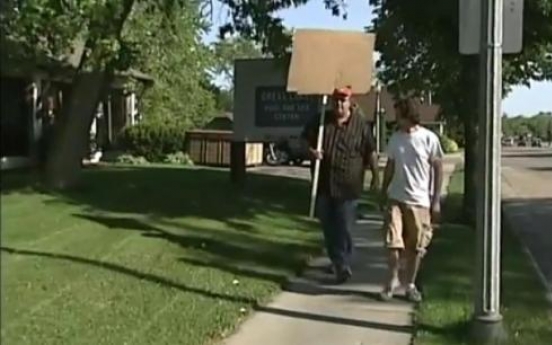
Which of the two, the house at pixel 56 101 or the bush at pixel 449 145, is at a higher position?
the house at pixel 56 101

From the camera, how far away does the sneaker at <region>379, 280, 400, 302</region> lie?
961 centimetres

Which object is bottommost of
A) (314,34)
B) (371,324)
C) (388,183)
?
(371,324)

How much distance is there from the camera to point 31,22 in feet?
48.9

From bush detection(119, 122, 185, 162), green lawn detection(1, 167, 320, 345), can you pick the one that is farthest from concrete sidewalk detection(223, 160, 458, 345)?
bush detection(119, 122, 185, 162)

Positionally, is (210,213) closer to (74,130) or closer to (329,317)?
(74,130)

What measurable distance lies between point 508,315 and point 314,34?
16.6ft

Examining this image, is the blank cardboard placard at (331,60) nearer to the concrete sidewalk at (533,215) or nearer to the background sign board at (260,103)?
the concrete sidewalk at (533,215)

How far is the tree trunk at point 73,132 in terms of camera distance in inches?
756

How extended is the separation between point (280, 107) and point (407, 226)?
11468mm

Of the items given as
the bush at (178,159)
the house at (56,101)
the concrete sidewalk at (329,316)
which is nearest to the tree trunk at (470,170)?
the concrete sidewalk at (329,316)

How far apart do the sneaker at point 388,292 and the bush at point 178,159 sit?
26.2m

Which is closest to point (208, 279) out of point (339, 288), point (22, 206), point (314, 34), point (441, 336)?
point (339, 288)

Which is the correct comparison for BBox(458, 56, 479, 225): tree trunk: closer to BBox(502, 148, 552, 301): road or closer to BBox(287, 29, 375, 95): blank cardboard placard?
BBox(502, 148, 552, 301): road

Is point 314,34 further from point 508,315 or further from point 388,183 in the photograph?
point 508,315
